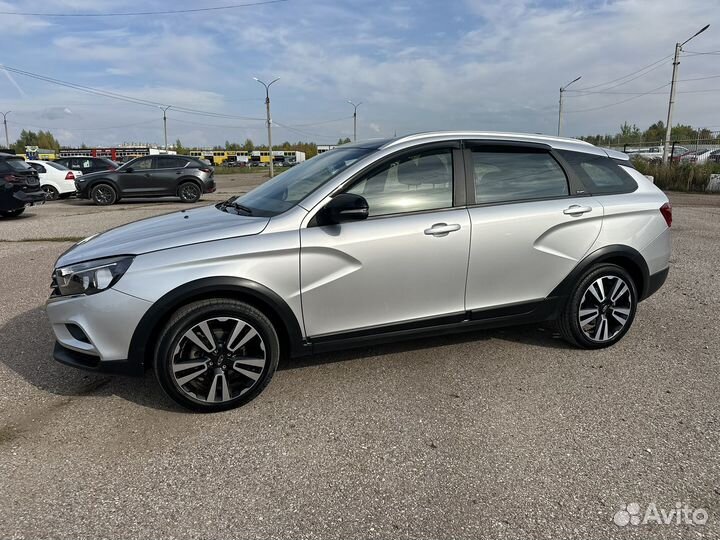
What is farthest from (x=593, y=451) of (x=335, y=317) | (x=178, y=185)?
(x=178, y=185)

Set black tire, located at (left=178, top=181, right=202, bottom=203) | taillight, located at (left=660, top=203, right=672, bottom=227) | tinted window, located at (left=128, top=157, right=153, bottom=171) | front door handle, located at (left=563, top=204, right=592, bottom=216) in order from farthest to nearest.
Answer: black tire, located at (left=178, top=181, right=202, bottom=203), tinted window, located at (left=128, top=157, right=153, bottom=171), taillight, located at (left=660, top=203, right=672, bottom=227), front door handle, located at (left=563, top=204, right=592, bottom=216)

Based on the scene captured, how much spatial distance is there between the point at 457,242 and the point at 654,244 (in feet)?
6.20

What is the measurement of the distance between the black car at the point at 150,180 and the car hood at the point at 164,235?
14419 mm

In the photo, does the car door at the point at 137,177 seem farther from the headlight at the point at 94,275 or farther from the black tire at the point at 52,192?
the headlight at the point at 94,275

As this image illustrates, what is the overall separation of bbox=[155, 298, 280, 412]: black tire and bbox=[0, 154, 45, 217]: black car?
1176 centimetres

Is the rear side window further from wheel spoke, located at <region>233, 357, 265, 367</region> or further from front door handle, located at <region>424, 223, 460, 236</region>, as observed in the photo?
wheel spoke, located at <region>233, 357, 265, 367</region>

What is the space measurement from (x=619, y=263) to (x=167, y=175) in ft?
52.7

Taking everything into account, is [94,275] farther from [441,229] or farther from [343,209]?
[441,229]

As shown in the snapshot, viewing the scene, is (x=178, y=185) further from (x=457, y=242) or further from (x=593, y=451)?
(x=593, y=451)

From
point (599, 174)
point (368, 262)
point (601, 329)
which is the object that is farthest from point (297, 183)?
point (601, 329)

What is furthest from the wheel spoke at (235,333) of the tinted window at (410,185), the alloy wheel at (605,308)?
the alloy wheel at (605,308)

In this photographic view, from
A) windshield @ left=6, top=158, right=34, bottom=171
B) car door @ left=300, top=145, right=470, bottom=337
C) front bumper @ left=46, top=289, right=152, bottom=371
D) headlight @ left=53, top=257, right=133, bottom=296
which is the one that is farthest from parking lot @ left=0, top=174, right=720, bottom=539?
windshield @ left=6, top=158, right=34, bottom=171

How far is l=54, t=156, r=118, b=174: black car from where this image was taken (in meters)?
19.5

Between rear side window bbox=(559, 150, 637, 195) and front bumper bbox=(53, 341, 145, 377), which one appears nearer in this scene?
front bumper bbox=(53, 341, 145, 377)
